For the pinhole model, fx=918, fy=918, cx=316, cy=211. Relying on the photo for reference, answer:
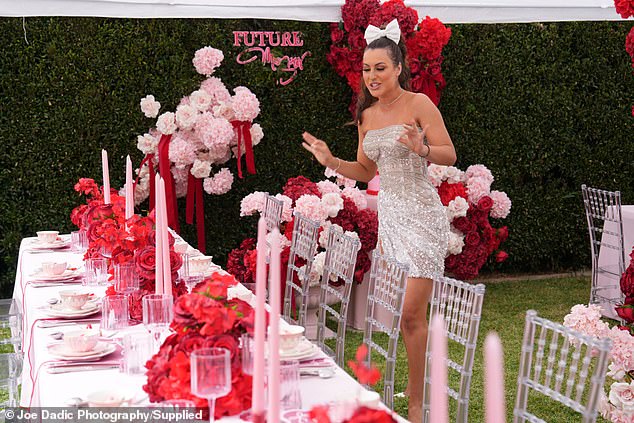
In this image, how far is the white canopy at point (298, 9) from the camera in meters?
5.94

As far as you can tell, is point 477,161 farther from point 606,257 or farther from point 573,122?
point 606,257

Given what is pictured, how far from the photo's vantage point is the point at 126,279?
3371mm

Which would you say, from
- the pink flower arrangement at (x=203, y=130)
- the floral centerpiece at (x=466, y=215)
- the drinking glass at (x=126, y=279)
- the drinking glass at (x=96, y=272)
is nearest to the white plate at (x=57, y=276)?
the drinking glass at (x=96, y=272)

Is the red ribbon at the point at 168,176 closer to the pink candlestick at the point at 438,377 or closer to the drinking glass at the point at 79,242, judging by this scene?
the drinking glass at the point at 79,242

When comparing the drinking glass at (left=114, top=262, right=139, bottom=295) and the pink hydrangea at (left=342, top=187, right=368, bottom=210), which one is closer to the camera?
the drinking glass at (left=114, top=262, right=139, bottom=295)

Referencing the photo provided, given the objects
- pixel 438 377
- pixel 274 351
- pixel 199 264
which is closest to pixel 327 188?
pixel 199 264

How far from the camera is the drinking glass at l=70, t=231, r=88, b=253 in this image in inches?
188

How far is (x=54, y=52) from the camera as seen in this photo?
644 centimetres

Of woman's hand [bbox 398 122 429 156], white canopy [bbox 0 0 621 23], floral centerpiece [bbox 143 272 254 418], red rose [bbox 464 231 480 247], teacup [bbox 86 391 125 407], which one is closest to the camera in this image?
floral centerpiece [bbox 143 272 254 418]

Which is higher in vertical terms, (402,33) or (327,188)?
(402,33)

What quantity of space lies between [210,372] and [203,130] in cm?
414

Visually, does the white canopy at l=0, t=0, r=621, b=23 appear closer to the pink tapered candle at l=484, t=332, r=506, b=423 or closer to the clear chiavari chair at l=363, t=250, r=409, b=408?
the clear chiavari chair at l=363, t=250, r=409, b=408

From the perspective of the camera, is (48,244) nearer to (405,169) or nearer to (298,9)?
(405,169)

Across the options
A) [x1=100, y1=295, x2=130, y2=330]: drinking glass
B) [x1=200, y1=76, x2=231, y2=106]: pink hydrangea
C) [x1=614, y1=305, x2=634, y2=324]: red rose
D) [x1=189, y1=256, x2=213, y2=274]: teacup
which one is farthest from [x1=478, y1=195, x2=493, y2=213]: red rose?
[x1=100, y1=295, x2=130, y2=330]: drinking glass
